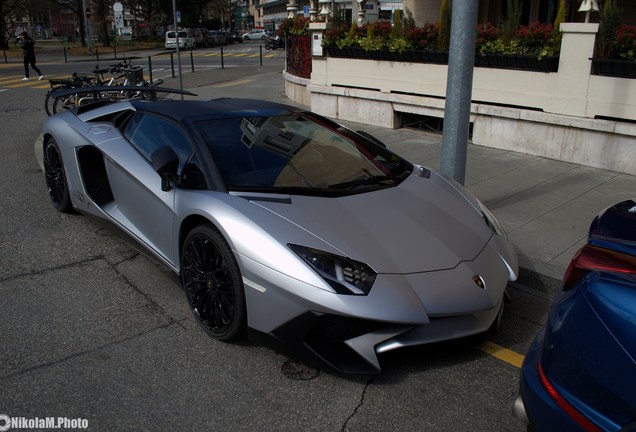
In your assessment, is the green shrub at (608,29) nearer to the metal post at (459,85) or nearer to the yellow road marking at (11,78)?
the metal post at (459,85)

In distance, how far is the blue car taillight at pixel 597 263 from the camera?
2.12m

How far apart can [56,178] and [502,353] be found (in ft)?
14.6

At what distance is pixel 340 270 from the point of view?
9.77 ft

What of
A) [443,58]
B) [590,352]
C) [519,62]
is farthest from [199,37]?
[590,352]

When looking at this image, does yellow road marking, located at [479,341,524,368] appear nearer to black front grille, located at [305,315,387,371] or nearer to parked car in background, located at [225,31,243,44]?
black front grille, located at [305,315,387,371]

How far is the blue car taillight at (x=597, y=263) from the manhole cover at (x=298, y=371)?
1.44m

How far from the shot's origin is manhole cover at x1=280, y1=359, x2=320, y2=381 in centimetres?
316

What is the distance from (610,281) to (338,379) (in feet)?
5.23

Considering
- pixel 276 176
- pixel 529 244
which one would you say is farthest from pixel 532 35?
pixel 276 176

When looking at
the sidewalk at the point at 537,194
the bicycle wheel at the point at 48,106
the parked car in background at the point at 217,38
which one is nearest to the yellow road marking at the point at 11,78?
the bicycle wheel at the point at 48,106

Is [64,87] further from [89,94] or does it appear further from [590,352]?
[590,352]

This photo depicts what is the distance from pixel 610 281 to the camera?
202 cm

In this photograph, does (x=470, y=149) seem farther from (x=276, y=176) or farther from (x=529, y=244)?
(x=276, y=176)

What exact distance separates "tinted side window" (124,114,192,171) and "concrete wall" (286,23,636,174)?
18.6 feet
